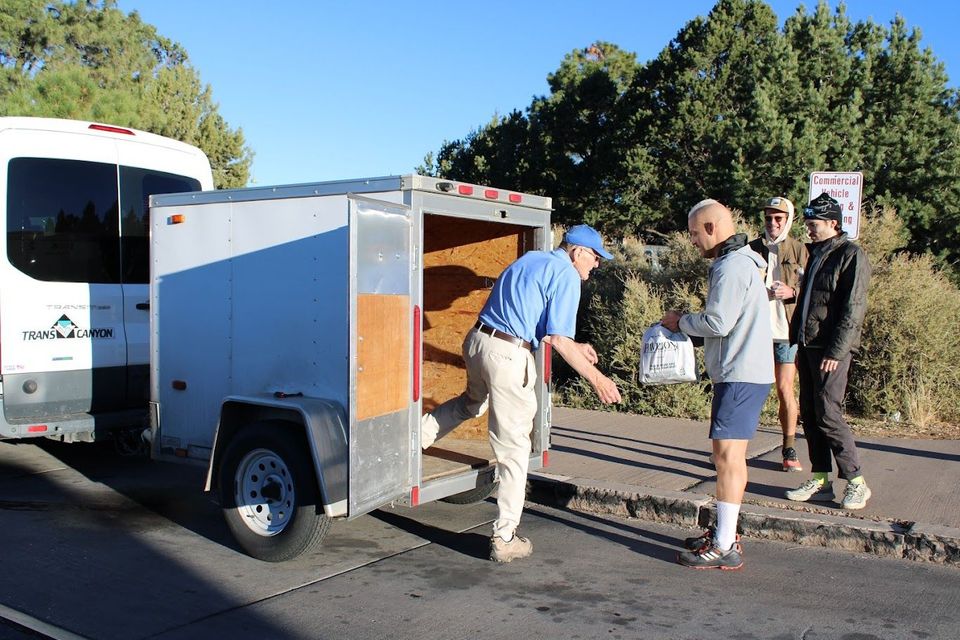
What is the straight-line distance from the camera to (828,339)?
18.5ft

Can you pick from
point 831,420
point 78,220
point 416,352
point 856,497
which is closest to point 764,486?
point 856,497

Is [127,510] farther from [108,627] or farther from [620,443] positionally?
[620,443]

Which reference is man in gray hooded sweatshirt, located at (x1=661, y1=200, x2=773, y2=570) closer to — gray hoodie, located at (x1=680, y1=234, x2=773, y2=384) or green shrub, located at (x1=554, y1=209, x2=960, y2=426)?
gray hoodie, located at (x1=680, y1=234, x2=773, y2=384)

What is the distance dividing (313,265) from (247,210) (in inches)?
25.7

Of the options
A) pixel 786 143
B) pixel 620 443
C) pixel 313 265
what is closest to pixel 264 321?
pixel 313 265

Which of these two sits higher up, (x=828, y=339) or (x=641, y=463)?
(x=828, y=339)

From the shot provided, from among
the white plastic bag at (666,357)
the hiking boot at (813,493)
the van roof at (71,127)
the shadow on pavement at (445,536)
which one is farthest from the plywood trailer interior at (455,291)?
the van roof at (71,127)

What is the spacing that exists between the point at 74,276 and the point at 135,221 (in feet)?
2.35

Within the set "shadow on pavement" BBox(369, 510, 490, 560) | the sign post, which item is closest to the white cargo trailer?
"shadow on pavement" BBox(369, 510, 490, 560)

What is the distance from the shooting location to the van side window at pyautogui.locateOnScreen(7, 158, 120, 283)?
20.8 feet

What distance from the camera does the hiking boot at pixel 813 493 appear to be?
5.81 metres

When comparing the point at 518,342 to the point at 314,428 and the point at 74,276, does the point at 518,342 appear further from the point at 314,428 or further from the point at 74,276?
the point at 74,276

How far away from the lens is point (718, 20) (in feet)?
95.2

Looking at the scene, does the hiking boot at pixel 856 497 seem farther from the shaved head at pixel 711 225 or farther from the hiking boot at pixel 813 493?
the shaved head at pixel 711 225
